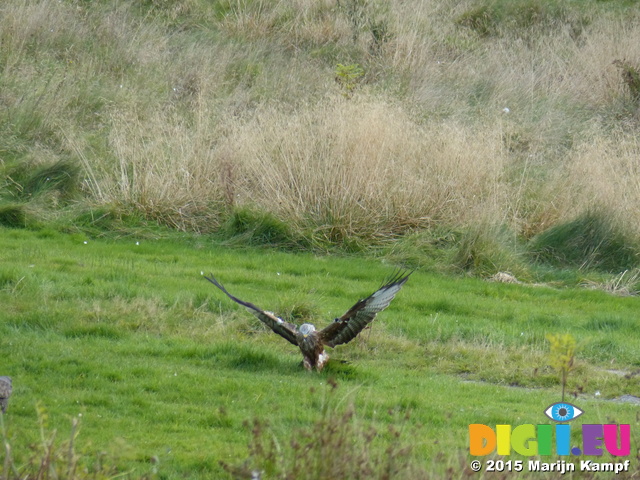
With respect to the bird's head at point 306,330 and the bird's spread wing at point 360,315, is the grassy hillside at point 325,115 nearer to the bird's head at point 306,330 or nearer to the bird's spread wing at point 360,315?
the bird's head at point 306,330

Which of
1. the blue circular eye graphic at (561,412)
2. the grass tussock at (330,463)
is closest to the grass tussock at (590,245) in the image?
the blue circular eye graphic at (561,412)

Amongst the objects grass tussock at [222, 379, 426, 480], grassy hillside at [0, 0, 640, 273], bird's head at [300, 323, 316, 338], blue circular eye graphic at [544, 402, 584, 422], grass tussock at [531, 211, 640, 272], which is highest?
grass tussock at [222, 379, 426, 480]

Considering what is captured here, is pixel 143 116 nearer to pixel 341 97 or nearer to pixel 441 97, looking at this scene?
pixel 341 97

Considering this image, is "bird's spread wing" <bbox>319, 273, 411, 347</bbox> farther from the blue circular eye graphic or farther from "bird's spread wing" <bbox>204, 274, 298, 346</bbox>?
the blue circular eye graphic

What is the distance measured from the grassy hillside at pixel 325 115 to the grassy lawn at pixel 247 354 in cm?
103

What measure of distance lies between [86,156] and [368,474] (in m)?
10.6

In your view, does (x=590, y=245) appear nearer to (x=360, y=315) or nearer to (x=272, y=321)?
(x=360, y=315)

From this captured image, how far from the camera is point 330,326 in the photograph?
21.4ft

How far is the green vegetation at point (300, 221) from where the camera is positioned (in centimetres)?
580

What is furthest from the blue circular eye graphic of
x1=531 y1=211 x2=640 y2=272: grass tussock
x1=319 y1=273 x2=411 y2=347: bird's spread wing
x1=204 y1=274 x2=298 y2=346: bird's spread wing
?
x1=531 y1=211 x2=640 y2=272: grass tussock

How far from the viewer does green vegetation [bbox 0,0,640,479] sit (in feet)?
19.0

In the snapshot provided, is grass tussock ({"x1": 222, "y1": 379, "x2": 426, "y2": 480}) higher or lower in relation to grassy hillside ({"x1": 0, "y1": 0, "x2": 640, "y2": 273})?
higher

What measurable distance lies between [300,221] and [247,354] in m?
4.75

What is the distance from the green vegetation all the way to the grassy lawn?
1.3 inches
